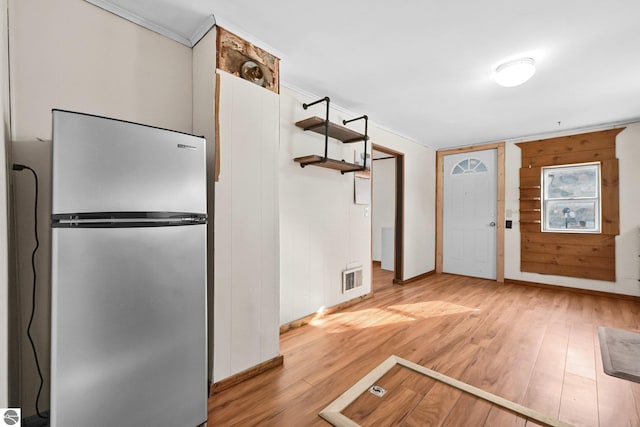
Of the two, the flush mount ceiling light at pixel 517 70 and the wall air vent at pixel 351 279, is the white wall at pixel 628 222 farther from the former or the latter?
the wall air vent at pixel 351 279

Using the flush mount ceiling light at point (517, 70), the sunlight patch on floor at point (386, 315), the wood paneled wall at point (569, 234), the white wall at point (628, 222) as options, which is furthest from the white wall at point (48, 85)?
the white wall at point (628, 222)

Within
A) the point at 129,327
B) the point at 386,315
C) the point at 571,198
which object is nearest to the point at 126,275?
the point at 129,327

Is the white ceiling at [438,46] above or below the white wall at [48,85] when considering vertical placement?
above

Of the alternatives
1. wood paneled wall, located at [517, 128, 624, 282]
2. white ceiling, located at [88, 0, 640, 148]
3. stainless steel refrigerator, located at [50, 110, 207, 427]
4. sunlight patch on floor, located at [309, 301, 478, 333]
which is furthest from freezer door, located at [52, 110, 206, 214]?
wood paneled wall, located at [517, 128, 624, 282]

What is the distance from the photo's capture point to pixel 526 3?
168 cm

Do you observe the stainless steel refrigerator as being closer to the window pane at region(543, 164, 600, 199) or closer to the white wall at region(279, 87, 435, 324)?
the white wall at region(279, 87, 435, 324)

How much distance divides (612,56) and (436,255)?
3.76 meters

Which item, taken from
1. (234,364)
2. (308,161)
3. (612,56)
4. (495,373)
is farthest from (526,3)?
(234,364)

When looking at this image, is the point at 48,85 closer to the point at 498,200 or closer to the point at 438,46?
the point at 438,46

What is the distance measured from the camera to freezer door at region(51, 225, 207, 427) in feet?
3.73

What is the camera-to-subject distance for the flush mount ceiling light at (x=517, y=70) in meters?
2.27

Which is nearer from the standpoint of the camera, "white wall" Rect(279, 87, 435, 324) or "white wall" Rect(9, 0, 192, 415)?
"white wall" Rect(9, 0, 192, 415)

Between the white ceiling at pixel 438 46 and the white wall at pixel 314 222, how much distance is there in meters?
0.47

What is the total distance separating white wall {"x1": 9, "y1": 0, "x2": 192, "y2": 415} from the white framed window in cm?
536
